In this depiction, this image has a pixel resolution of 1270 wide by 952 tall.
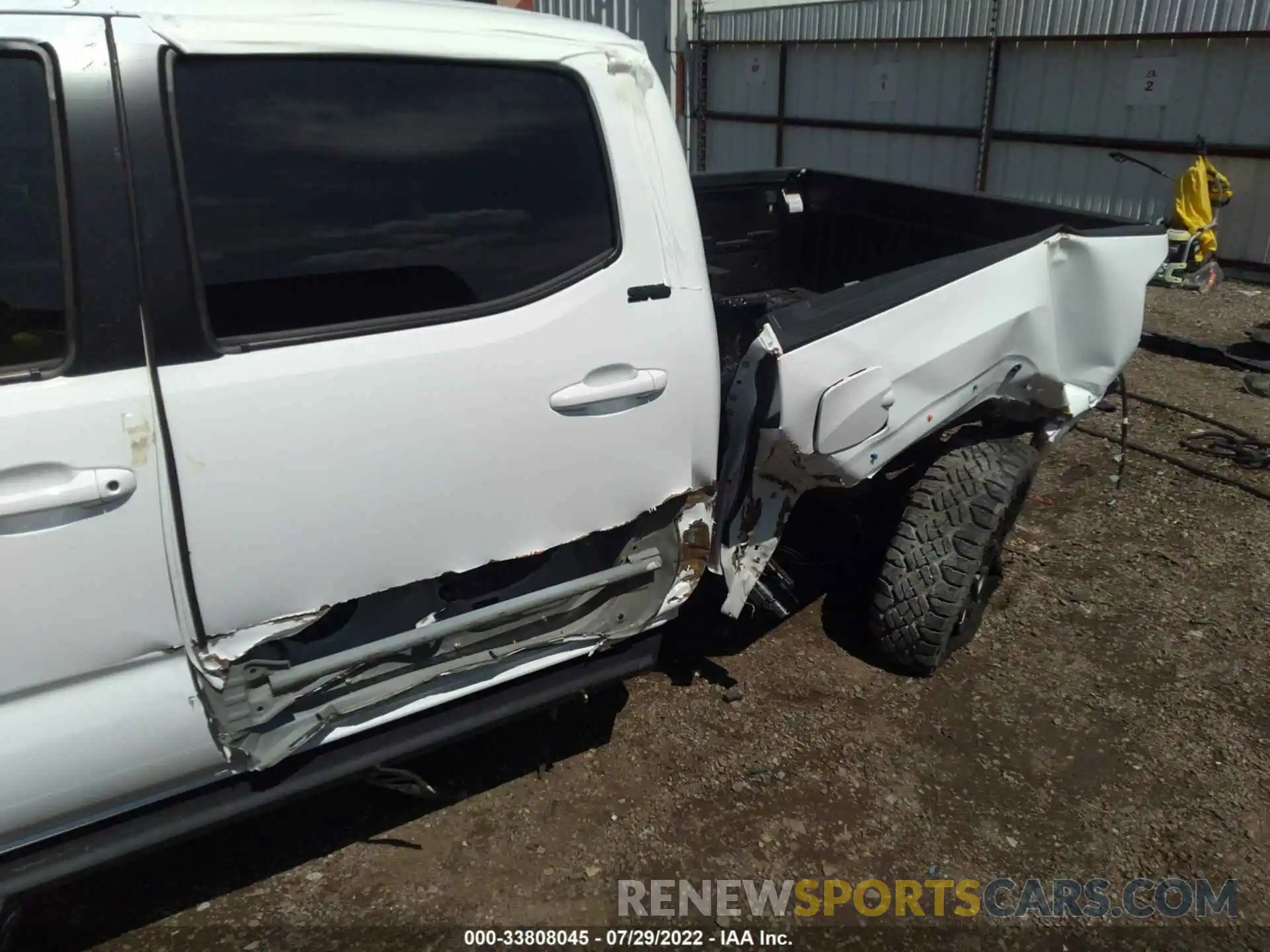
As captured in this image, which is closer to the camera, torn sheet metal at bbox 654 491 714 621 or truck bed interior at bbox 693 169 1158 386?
torn sheet metal at bbox 654 491 714 621

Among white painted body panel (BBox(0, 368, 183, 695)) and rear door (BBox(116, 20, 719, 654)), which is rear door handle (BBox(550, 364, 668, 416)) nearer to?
rear door (BBox(116, 20, 719, 654))

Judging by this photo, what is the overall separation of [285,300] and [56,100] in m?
0.49

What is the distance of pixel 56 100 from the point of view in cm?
167

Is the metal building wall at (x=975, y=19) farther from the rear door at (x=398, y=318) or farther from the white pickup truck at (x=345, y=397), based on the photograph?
the rear door at (x=398, y=318)

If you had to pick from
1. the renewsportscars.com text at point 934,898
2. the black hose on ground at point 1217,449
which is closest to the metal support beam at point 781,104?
the black hose on ground at point 1217,449

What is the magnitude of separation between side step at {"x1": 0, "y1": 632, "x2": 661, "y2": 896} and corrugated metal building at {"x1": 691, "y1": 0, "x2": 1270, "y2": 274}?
319 inches

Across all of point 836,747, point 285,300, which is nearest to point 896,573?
point 836,747

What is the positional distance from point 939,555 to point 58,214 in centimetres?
260

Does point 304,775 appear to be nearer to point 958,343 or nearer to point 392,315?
point 392,315

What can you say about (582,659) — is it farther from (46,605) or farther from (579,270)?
(46,605)

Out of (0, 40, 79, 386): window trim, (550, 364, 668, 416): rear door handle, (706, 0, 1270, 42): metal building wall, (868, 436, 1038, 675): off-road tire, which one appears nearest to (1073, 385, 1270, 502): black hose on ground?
(868, 436, 1038, 675): off-road tire

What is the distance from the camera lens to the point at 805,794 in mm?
2756

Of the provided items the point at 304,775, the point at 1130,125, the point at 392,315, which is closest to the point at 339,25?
the point at 392,315

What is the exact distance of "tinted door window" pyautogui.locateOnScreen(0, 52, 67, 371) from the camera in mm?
1639
